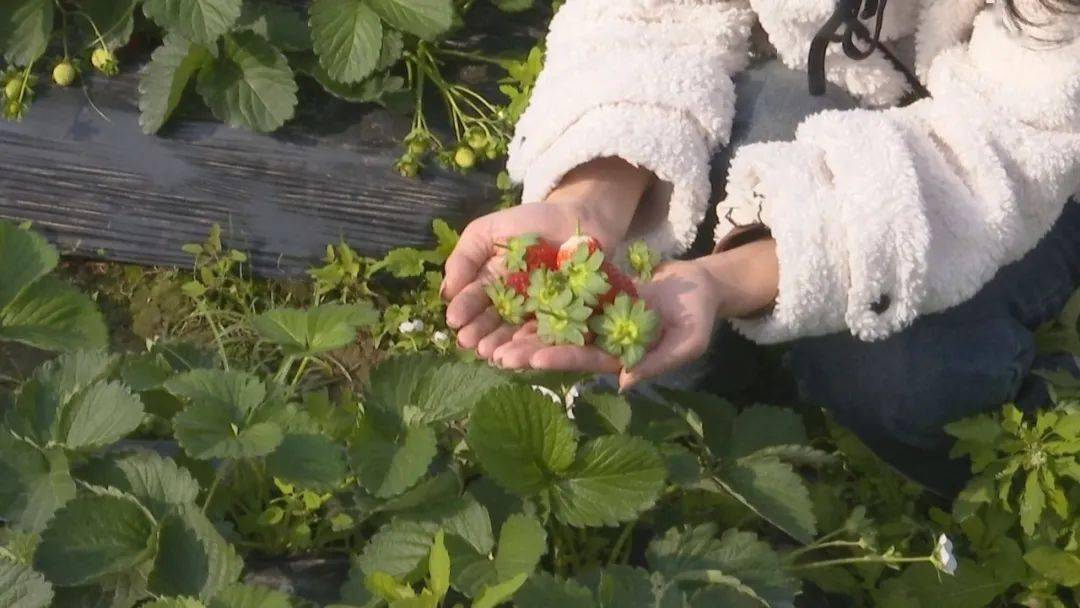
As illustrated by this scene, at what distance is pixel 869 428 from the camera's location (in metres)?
1.51

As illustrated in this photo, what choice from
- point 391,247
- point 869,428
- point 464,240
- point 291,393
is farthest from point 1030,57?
point 391,247

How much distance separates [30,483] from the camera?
1093 mm

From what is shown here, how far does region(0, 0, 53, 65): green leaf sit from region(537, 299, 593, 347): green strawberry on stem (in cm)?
114

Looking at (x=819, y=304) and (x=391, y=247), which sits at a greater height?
(x=819, y=304)

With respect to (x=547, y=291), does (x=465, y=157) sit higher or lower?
lower

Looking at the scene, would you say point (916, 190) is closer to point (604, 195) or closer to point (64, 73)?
point (604, 195)

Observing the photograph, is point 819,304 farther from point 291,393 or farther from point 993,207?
point 291,393

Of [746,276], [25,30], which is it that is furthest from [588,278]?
[25,30]

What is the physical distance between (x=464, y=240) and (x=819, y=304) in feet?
1.28

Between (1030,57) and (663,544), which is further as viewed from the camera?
(1030,57)

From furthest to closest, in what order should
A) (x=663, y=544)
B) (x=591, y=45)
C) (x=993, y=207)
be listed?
(x=591, y=45) → (x=993, y=207) → (x=663, y=544)

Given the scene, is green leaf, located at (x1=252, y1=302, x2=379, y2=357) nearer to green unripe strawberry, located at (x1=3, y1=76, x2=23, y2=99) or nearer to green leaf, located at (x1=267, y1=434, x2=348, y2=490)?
green leaf, located at (x1=267, y1=434, x2=348, y2=490)

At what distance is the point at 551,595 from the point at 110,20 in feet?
4.31

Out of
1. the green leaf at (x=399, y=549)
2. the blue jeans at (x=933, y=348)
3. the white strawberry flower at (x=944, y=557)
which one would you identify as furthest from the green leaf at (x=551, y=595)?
the blue jeans at (x=933, y=348)
